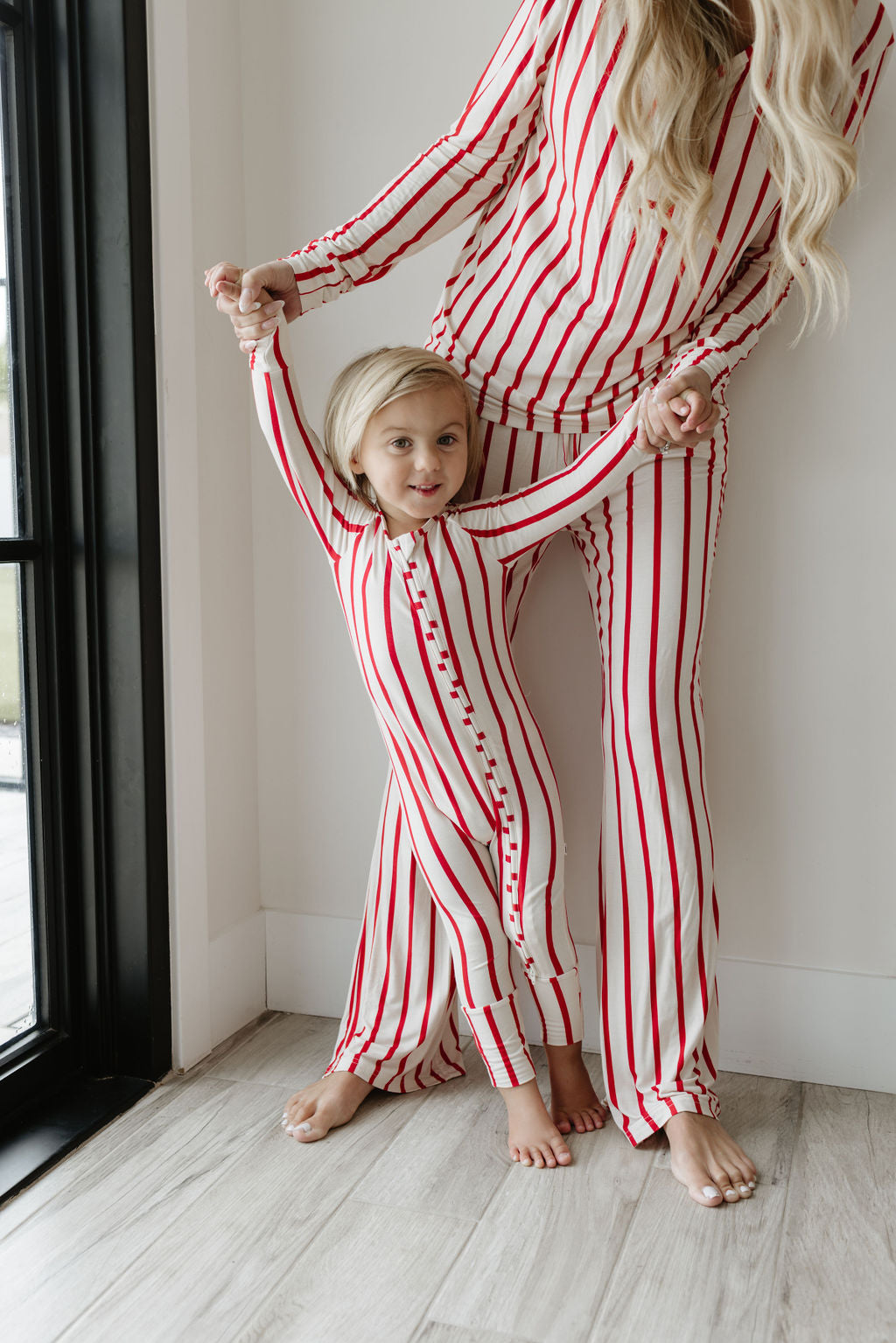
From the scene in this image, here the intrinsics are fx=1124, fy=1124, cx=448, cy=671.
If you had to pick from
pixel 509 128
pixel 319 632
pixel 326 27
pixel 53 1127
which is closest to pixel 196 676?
pixel 319 632

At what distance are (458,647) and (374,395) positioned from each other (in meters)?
0.31

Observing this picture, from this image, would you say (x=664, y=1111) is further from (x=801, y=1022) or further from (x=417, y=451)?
(x=417, y=451)

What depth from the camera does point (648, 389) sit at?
1.25 metres

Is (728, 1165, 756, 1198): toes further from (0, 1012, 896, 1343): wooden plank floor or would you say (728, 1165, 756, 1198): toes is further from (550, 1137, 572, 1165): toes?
(550, 1137, 572, 1165): toes

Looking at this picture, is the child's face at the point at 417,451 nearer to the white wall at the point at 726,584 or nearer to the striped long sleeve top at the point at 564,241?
the striped long sleeve top at the point at 564,241

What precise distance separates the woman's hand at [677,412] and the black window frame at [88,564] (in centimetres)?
66

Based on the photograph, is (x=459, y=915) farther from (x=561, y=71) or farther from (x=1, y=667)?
(x=561, y=71)

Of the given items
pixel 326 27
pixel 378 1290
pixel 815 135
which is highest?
pixel 326 27

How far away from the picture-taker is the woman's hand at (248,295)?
49.1 inches

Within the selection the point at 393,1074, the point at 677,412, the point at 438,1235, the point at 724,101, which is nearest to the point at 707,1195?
the point at 438,1235

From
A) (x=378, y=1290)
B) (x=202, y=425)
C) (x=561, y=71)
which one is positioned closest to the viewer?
(x=378, y=1290)

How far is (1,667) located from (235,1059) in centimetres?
64

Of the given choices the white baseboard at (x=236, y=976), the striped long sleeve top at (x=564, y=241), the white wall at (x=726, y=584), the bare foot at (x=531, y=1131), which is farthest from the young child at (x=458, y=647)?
the white baseboard at (x=236, y=976)

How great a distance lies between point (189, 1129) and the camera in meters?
1.41
